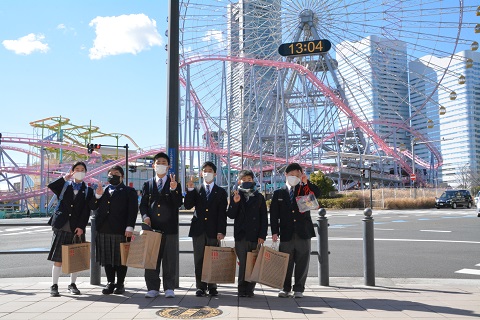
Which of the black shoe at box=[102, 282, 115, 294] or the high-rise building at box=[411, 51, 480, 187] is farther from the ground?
the high-rise building at box=[411, 51, 480, 187]

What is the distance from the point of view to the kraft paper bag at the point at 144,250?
5.50m

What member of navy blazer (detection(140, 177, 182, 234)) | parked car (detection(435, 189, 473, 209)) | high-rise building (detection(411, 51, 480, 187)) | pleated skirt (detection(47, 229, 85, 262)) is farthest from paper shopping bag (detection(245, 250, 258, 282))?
high-rise building (detection(411, 51, 480, 187))

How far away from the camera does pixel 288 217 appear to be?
229 inches

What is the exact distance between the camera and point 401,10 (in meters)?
27.6

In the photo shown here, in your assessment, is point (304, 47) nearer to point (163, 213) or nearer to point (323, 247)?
point (323, 247)

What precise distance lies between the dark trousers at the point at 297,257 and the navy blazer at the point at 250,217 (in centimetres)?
36

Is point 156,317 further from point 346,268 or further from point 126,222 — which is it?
point 346,268

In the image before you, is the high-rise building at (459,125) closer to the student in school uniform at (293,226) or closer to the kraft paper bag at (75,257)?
the student in school uniform at (293,226)

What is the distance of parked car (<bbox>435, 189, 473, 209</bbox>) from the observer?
34312 millimetres

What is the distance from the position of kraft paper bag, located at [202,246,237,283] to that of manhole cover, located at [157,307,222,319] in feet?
2.01

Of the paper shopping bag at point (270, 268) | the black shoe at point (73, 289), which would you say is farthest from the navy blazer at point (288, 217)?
the black shoe at point (73, 289)

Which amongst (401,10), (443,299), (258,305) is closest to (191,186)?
(258,305)

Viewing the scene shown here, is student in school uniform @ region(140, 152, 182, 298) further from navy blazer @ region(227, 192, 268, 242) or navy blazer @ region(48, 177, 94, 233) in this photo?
navy blazer @ region(48, 177, 94, 233)

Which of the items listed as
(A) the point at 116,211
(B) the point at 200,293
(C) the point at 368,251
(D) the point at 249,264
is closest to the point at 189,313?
(B) the point at 200,293
